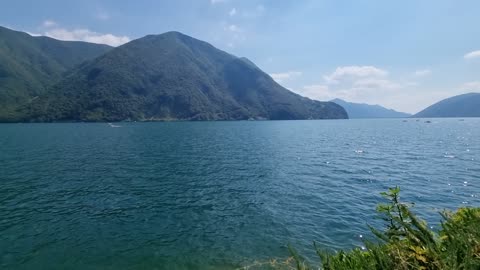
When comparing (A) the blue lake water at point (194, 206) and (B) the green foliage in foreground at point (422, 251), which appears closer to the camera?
(B) the green foliage in foreground at point (422, 251)

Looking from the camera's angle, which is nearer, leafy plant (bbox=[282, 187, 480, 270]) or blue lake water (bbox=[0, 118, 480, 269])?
leafy plant (bbox=[282, 187, 480, 270])

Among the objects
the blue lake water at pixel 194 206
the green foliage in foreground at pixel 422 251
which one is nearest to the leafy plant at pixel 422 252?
the green foliage in foreground at pixel 422 251

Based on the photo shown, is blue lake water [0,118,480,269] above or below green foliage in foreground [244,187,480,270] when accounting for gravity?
below

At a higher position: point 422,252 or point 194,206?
point 422,252

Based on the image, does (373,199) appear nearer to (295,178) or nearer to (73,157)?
(295,178)

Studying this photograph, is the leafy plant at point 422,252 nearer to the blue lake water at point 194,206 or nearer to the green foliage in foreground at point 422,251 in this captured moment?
the green foliage in foreground at point 422,251

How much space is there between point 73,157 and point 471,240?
73.4 m

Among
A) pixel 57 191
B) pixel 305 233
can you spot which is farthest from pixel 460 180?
pixel 57 191

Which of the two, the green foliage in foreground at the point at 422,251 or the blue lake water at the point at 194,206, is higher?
the green foliage in foreground at the point at 422,251

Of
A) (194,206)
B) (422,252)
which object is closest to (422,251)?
(422,252)

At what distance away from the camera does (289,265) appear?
18.5 m

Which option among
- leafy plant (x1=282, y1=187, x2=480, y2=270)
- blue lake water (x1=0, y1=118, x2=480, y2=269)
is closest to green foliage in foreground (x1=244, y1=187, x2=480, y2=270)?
leafy plant (x1=282, y1=187, x2=480, y2=270)

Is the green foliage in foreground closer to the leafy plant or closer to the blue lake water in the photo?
the leafy plant

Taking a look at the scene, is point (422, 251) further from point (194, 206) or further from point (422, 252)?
point (194, 206)
